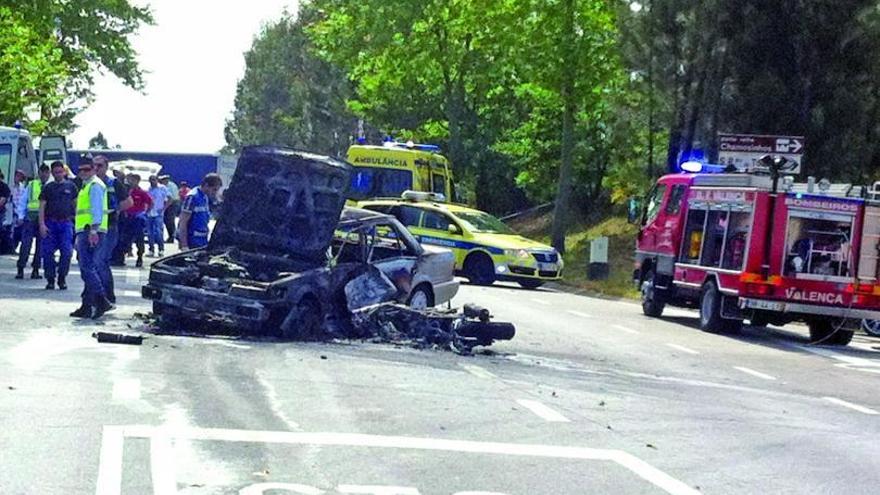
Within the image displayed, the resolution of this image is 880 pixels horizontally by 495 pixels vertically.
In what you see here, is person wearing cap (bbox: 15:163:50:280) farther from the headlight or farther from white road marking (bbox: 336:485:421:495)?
white road marking (bbox: 336:485:421:495)

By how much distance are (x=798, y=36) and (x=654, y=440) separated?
74.8ft

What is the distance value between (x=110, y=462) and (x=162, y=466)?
1.00ft

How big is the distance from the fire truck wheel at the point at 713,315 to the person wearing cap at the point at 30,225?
9.28m

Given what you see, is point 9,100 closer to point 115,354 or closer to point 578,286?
point 578,286

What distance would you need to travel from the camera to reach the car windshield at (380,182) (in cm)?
4016

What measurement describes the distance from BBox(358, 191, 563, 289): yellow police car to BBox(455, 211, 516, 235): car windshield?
0.13ft

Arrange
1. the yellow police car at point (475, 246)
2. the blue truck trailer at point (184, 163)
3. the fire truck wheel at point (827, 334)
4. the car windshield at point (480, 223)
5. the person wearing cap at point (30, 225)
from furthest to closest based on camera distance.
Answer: the blue truck trailer at point (184, 163) → the car windshield at point (480, 223) → the yellow police car at point (475, 246) → the person wearing cap at point (30, 225) → the fire truck wheel at point (827, 334)

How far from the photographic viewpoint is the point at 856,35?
32344 millimetres

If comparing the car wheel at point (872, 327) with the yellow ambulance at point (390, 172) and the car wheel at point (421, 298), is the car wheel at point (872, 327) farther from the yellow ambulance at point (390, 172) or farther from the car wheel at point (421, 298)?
the yellow ambulance at point (390, 172)

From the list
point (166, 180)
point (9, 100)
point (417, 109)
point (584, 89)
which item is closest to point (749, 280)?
point (584, 89)

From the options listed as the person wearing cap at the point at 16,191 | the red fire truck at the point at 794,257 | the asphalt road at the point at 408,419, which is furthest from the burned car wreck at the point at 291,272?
the person wearing cap at the point at 16,191

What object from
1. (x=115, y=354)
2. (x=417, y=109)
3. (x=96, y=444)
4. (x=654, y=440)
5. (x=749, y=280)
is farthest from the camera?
(x=417, y=109)

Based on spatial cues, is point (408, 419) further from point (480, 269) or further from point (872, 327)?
point (480, 269)

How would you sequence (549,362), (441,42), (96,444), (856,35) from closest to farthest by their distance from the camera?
(96,444) < (549,362) < (856,35) < (441,42)
